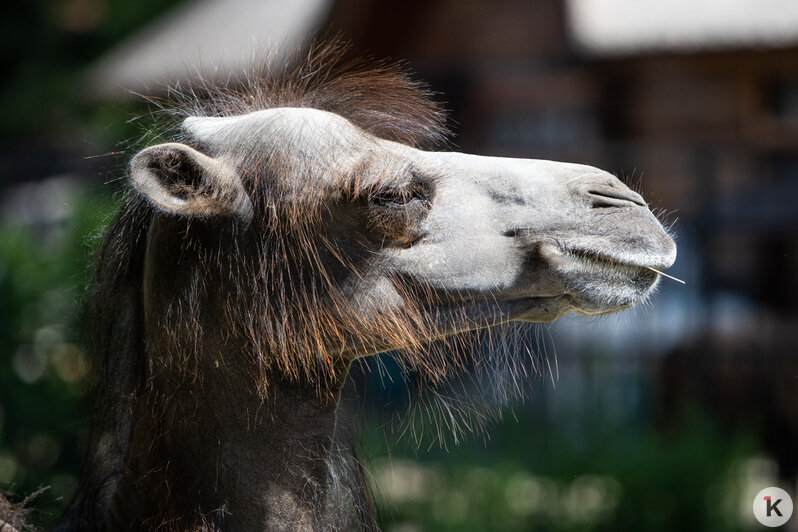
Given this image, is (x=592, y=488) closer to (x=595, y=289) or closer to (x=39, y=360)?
(x=39, y=360)

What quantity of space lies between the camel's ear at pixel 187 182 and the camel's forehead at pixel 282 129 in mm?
117

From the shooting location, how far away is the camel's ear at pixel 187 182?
2.09m

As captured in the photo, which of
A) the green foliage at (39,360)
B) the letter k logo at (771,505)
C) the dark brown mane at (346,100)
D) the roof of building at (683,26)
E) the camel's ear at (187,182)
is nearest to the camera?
the camel's ear at (187,182)

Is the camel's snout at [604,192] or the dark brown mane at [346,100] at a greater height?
the dark brown mane at [346,100]

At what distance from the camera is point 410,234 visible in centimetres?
225

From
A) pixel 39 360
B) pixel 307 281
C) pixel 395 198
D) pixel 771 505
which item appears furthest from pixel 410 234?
Answer: pixel 39 360

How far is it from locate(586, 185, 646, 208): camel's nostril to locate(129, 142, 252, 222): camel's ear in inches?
32.6

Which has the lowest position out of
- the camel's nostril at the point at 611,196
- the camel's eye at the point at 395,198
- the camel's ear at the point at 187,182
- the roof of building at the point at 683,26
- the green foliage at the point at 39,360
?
the green foliage at the point at 39,360

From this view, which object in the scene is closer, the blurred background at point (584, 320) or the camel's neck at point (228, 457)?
the camel's neck at point (228, 457)

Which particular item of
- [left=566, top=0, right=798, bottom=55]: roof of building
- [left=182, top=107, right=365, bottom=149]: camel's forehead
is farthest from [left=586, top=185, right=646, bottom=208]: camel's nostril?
[left=566, top=0, right=798, bottom=55]: roof of building

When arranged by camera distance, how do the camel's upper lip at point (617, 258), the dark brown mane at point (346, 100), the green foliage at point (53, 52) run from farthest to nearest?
the green foliage at point (53, 52) < the dark brown mane at point (346, 100) < the camel's upper lip at point (617, 258)

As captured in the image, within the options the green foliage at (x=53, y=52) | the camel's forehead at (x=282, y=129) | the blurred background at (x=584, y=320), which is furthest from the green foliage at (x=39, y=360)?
the green foliage at (x=53, y=52)

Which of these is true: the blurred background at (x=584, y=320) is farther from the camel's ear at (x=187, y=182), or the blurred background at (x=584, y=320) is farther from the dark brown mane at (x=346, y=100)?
the camel's ear at (x=187, y=182)

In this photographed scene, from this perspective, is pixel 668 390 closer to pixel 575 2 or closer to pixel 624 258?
pixel 575 2
